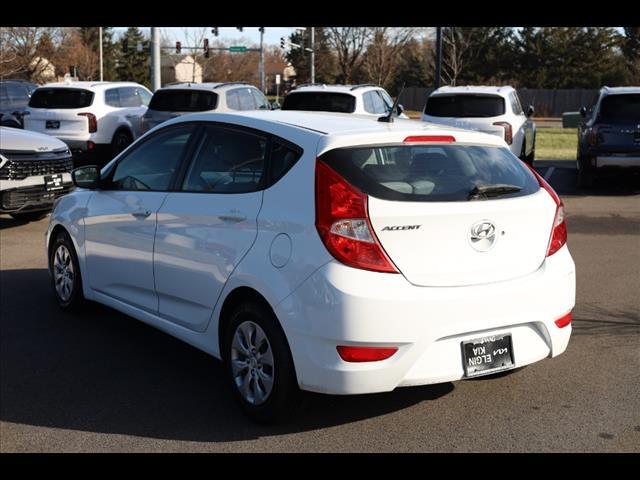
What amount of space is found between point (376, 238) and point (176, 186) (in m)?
1.79

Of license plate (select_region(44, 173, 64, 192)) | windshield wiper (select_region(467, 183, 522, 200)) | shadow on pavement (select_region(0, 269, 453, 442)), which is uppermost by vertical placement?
windshield wiper (select_region(467, 183, 522, 200))

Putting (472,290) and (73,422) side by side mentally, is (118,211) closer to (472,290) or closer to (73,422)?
(73,422)

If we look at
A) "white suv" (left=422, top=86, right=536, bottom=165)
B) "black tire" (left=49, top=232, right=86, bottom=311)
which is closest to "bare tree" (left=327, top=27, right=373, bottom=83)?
"white suv" (left=422, top=86, right=536, bottom=165)

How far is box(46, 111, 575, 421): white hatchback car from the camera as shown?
13.9 ft

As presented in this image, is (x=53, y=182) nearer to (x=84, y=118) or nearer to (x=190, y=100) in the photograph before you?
(x=190, y=100)

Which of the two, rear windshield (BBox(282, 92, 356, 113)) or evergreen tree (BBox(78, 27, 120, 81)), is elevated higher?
evergreen tree (BBox(78, 27, 120, 81))

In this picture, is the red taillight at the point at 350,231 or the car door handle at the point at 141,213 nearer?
the red taillight at the point at 350,231

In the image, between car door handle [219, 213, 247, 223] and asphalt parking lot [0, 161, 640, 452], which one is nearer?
asphalt parking lot [0, 161, 640, 452]

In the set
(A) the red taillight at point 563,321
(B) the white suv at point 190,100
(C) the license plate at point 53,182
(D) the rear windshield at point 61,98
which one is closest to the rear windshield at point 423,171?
(A) the red taillight at point 563,321

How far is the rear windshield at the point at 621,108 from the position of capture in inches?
576

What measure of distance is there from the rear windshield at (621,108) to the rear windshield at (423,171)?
35.1ft

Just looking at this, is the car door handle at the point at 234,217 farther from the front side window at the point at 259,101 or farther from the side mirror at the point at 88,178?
the front side window at the point at 259,101

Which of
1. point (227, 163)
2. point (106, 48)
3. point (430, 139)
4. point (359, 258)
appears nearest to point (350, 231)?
point (359, 258)

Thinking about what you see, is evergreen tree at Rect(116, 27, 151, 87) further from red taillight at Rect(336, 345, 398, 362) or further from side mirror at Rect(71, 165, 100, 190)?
red taillight at Rect(336, 345, 398, 362)
